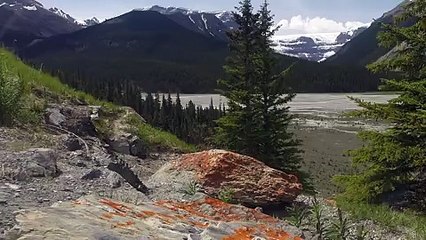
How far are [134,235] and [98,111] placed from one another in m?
11.5

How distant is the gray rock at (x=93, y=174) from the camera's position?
6034mm

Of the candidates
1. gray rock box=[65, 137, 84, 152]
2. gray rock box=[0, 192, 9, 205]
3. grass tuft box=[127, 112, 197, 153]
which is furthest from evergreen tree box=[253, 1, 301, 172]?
gray rock box=[0, 192, 9, 205]

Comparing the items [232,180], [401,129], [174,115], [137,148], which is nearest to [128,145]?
[137,148]

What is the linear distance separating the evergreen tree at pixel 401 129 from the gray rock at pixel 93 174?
7.22m

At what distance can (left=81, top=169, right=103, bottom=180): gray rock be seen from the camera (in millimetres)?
6034

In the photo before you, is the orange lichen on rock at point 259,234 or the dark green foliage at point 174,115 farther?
the dark green foliage at point 174,115

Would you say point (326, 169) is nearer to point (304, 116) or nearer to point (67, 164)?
point (67, 164)

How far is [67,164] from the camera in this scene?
685 cm

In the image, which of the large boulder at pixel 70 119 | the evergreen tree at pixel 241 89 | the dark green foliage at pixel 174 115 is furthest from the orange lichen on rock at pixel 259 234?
the dark green foliage at pixel 174 115

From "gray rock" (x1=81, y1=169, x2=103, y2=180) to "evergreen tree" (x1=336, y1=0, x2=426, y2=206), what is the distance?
7.22 metres

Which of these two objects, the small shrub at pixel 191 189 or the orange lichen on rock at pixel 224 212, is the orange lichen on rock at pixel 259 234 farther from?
the small shrub at pixel 191 189

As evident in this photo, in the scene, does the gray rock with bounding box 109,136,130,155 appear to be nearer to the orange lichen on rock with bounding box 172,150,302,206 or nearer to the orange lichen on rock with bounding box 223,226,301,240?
the orange lichen on rock with bounding box 172,150,302,206

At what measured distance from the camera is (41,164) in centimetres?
595

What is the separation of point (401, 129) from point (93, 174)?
28.0 ft
